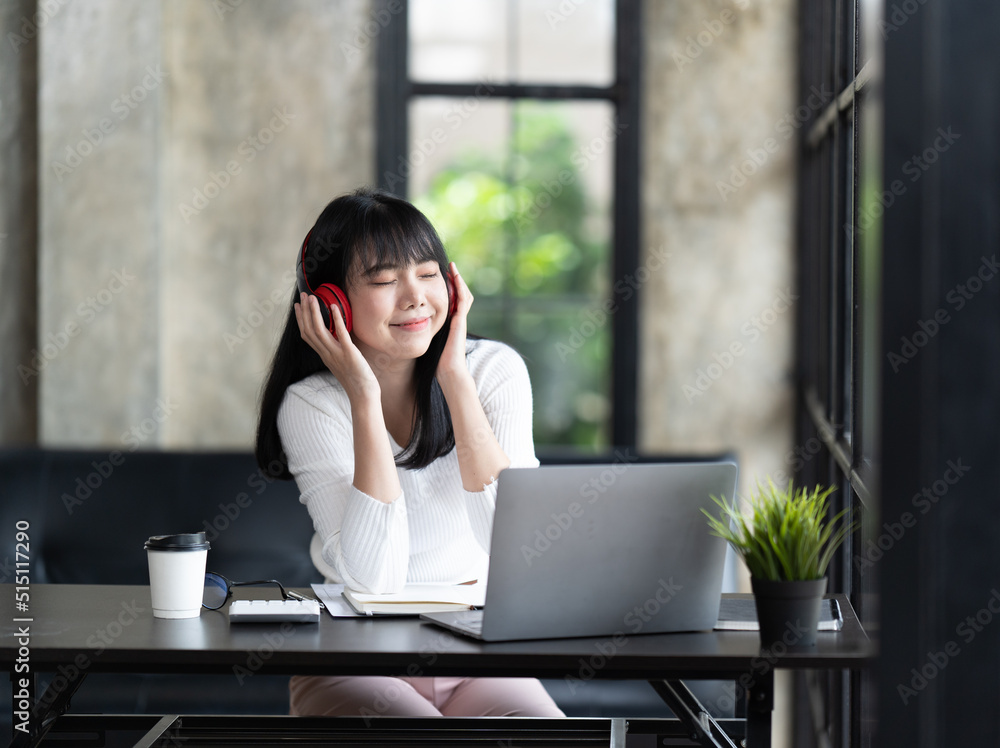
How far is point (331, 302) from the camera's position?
71.6 inches

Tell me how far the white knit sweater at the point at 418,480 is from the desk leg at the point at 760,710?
0.62 m

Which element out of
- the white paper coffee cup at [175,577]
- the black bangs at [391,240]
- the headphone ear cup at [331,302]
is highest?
the black bangs at [391,240]

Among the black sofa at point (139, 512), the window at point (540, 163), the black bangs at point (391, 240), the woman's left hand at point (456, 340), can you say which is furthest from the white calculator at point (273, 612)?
the window at point (540, 163)

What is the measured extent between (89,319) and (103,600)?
6.85 feet

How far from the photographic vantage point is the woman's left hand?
6.03 feet

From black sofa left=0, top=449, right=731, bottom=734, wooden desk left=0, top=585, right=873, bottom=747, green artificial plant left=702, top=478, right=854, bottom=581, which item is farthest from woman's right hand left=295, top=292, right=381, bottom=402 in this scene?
black sofa left=0, top=449, right=731, bottom=734

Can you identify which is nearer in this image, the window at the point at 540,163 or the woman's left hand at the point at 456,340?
the woman's left hand at the point at 456,340

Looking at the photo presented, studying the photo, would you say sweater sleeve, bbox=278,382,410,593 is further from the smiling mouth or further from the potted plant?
the potted plant

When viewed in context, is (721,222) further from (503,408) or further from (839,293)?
(503,408)

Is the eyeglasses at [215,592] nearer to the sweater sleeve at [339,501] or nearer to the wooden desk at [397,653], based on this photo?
the wooden desk at [397,653]

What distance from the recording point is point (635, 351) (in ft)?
12.0

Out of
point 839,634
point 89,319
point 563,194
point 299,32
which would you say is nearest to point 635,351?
point 563,194

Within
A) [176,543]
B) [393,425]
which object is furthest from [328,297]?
[176,543]

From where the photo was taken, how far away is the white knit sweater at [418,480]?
1754mm
